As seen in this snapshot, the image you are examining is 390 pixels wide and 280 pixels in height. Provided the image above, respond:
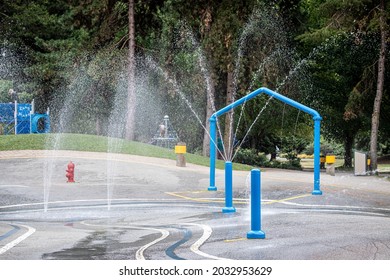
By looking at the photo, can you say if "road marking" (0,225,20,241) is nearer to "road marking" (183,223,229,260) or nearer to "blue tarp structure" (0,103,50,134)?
"road marking" (183,223,229,260)

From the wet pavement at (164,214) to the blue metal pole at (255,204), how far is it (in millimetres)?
158

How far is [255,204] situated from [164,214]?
15.9ft

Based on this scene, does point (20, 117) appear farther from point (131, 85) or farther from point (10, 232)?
point (10, 232)

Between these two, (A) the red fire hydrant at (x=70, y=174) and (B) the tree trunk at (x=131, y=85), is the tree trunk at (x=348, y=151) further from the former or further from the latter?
(A) the red fire hydrant at (x=70, y=174)

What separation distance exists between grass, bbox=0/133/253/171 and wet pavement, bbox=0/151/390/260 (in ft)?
3.99

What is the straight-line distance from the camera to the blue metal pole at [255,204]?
30.9 ft

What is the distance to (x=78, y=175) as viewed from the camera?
2227 cm

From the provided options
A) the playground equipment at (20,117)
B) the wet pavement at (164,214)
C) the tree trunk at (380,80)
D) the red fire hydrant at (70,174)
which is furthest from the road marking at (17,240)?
the playground equipment at (20,117)

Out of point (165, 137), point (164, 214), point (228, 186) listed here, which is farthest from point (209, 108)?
point (228, 186)

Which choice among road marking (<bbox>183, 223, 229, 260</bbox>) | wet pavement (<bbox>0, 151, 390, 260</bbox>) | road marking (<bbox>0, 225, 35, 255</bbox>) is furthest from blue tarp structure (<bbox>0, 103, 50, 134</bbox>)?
road marking (<bbox>183, 223, 229, 260</bbox>)

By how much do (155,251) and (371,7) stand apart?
23.7 meters

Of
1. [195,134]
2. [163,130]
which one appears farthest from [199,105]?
[195,134]
